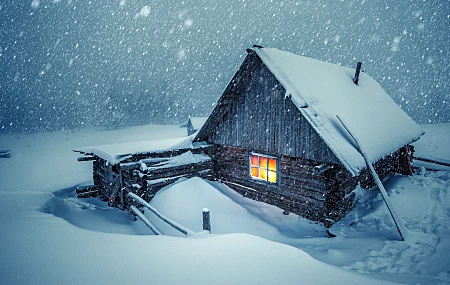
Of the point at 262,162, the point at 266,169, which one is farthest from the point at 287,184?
the point at 262,162

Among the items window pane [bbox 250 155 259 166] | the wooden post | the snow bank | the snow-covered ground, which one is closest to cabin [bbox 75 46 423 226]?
window pane [bbox 250 155 259 166]

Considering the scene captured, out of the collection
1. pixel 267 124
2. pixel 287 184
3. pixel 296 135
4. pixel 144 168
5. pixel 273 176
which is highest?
pixel 267 124

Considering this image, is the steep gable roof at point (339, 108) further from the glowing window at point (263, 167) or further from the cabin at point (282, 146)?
the glowing window at point (263, 167)

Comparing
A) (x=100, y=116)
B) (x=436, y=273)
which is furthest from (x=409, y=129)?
(x=100, y=116)

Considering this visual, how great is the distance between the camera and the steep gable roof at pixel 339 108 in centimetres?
820

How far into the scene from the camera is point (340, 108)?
9859 mm

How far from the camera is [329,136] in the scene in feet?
26.3

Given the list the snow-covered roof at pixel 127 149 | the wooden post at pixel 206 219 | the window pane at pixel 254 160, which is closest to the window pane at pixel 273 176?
the window pane at pixel 254 160

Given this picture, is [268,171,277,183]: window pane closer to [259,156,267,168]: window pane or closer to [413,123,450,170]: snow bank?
[259,156,267,168]: window pane

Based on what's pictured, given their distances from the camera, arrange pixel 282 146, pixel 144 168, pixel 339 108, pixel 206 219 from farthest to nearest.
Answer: pixel 339 108 → pixel 144 168 → pixel 282 146 → pixel 206 219

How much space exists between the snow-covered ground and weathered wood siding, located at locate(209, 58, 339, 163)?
2.42m

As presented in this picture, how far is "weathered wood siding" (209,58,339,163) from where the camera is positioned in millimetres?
8672

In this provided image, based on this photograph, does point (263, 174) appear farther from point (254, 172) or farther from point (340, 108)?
point (340, 108)

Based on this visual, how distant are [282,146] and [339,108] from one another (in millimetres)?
2750
